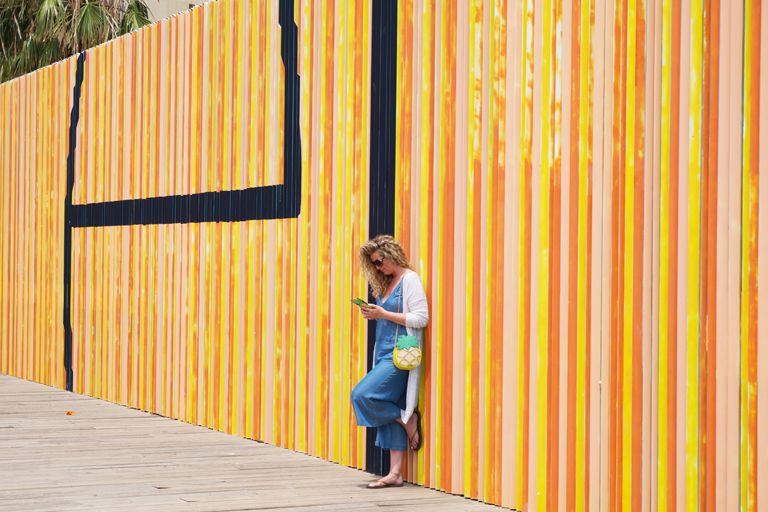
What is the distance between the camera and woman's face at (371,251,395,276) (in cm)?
796

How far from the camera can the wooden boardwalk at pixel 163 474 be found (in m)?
7.23

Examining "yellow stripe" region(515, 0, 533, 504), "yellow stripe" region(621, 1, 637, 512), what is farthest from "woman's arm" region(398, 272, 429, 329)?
"yellow stripe" region(621, 1, 637, 512)

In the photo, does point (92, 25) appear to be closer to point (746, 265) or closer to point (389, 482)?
point (389, 482)

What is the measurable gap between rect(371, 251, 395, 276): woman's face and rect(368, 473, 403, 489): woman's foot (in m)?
1.25

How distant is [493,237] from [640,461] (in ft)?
5.56

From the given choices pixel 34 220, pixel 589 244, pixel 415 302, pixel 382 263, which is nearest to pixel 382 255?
pixel 382 263

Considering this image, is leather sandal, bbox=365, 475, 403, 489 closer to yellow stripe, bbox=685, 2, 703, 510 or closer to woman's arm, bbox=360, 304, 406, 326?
woman's arm, bbox=360, 304, 406, 326

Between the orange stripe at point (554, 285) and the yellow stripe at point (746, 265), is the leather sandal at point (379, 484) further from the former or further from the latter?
the yellow stripe at point (746, 265)

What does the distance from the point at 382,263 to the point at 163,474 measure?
6.41ft

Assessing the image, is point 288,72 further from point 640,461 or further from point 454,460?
point 640,461

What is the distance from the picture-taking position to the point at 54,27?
2144 cm

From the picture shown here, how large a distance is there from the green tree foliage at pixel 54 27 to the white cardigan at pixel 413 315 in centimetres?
1349

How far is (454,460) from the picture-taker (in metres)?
7.65

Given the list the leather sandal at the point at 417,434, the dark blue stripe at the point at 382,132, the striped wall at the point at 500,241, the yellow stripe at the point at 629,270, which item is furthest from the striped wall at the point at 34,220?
the yellow stripe at the point at 629,270
